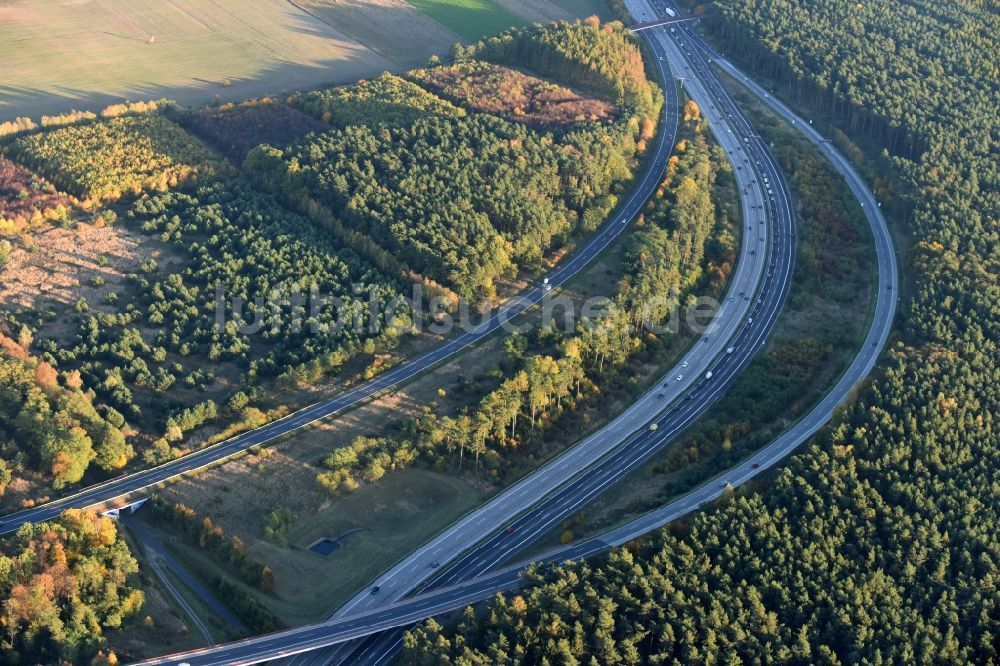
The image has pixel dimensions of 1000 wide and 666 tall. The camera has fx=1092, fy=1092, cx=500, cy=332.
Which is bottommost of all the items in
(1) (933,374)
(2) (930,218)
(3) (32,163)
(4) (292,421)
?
(4) (292,421)

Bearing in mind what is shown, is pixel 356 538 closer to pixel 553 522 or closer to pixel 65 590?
pixel 553 522

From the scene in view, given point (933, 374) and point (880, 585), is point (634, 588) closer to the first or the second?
point (880, 585)

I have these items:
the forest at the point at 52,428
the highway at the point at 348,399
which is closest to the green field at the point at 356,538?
the highway at the point at 348,399

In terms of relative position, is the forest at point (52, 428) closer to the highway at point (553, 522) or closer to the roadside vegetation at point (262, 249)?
the roadside vegetation at point (262, 249)

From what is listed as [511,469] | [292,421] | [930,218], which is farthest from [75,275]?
[930,218]

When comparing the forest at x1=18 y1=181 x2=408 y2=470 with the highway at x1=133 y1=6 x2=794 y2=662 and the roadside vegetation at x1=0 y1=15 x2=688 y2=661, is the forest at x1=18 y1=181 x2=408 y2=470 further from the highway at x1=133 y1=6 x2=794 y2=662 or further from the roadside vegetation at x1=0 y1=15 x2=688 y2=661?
the highway at x1=133 y1=6 x2=794 y2=662

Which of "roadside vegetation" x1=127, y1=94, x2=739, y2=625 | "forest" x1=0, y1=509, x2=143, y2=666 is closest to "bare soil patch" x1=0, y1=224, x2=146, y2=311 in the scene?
"roadside vegetation" x1=127, y1=94, x2=739, y2=625
